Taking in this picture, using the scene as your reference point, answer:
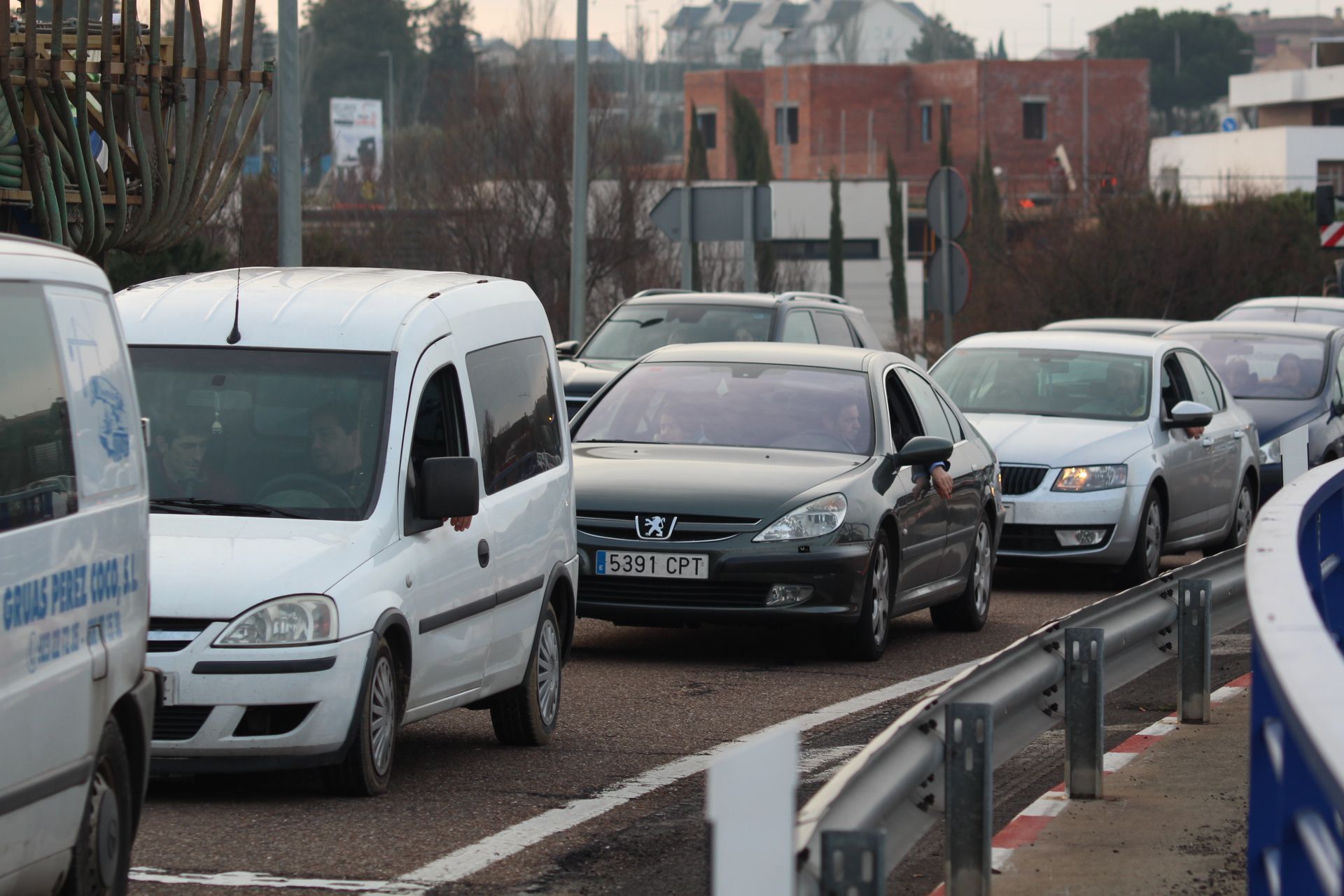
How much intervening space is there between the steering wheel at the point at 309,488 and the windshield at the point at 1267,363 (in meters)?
12.4

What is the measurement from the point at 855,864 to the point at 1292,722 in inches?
38.3

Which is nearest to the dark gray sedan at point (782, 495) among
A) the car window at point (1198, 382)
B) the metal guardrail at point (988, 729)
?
the metal guardrail at point (988, 729)

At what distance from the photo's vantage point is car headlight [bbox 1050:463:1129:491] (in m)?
14.5

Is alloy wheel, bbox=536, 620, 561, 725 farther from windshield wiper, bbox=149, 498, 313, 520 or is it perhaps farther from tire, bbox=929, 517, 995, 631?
tire, bbox=929, 517, 995, 631

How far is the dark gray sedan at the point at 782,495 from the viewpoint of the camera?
10.5 metres

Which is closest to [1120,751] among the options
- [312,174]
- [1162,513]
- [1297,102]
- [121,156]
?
[1162,513]

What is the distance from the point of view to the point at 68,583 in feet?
16.6

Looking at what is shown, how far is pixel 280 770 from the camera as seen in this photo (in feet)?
24.1

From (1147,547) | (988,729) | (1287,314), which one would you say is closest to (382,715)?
(988,729)

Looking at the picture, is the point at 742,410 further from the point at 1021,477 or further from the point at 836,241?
the point at 836,241

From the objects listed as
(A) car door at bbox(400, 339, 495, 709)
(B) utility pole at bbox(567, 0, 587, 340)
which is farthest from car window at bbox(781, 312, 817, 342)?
(A) car door at bbox(400, 339, 495, 709)

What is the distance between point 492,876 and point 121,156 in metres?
10.8

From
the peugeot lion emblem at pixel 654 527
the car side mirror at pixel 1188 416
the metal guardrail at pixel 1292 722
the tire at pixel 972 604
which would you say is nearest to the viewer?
the metal guardrail at pixel 1292 722

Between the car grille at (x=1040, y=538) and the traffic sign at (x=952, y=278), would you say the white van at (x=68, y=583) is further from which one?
the traffic sign at (x=952, y=278)
